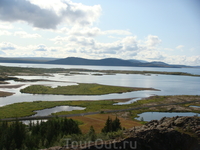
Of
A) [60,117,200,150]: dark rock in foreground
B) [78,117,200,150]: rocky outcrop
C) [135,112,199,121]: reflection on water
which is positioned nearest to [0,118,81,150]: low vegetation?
[60,117,200,150]: dark rock in foreground

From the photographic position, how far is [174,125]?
1284 inches

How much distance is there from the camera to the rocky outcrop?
26.7 m

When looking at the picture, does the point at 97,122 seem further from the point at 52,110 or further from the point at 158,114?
the point at 158,114

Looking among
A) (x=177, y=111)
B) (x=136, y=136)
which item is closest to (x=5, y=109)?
(x=136, y=136)

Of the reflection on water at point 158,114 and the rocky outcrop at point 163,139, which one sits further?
the reflection on water at point 158,114

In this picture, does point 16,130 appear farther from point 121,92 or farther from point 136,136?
point 121,92

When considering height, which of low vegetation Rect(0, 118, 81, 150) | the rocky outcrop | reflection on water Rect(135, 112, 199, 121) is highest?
the rocky outcrop

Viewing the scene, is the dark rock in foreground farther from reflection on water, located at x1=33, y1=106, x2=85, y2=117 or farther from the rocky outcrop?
reflection on water, located at x1=33, y1=106, x2=85, y2=117

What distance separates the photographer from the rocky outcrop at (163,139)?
26734 mm

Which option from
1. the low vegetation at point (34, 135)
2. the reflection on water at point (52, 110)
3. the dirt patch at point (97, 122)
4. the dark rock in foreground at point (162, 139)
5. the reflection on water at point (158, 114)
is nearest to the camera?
the dark rock in foreground at point (162, 139)

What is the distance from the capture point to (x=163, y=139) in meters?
29.2

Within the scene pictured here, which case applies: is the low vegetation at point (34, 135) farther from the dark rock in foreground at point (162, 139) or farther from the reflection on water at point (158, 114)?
the reflection on water at point (158, 114)

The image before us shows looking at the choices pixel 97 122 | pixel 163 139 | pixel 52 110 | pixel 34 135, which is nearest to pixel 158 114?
pixel 97 122

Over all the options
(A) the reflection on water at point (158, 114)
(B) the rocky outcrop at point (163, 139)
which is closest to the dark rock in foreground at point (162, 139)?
(B) the rocky outcrop at point (163, 139)
